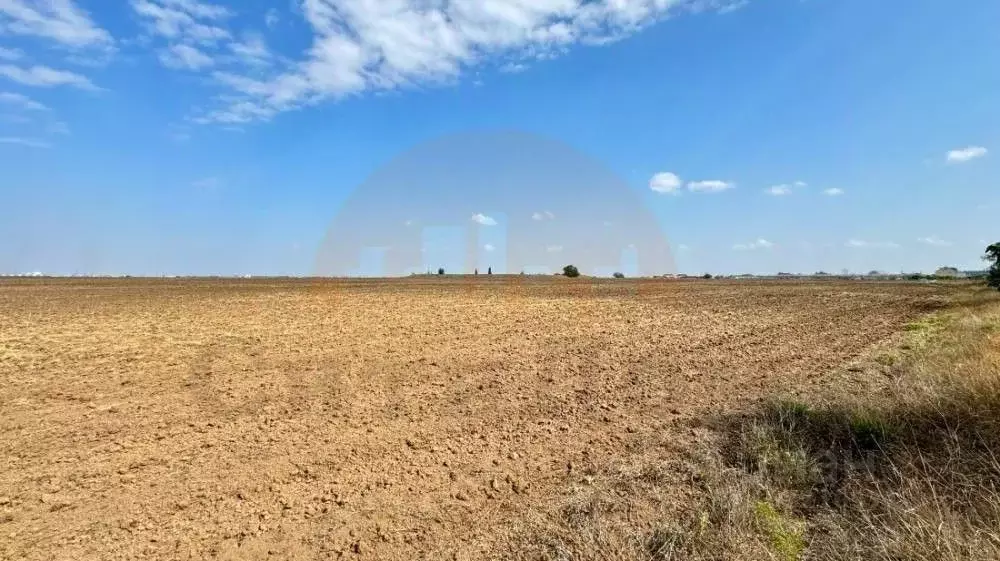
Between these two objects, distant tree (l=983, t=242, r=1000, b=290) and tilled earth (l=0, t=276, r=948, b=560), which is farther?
distant tree (l=983, t=242, r=1000, b=290)

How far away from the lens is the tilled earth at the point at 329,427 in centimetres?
468

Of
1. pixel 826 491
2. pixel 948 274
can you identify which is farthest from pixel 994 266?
pixel 948 274

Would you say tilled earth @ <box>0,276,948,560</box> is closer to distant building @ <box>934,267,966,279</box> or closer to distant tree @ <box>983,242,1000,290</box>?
distant tree @ <box>983,242,1000,290</box>

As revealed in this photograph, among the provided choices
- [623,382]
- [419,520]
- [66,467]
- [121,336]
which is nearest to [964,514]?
[419,520]

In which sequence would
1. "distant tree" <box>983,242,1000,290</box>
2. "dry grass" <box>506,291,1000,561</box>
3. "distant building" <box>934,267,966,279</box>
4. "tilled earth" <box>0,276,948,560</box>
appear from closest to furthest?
"dry grass" <box>506,291,1000,561</box> → "tilled earth" <box>0,276,948,560</box> → "distant tree" <box>983,242,1000,290</box> → "distant building" <box>934,267,966,279</box>

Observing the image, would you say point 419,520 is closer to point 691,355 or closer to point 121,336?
point 691,355

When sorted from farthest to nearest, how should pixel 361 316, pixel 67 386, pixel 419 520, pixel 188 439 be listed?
pixel 361 316 → pixel 67 386 → pixel 188 439 → pixel 419 520

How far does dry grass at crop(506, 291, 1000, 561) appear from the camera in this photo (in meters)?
4.00

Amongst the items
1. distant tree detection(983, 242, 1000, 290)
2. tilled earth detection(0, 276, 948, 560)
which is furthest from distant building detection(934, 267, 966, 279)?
tilled earth detection(0, 276, 948, 560)

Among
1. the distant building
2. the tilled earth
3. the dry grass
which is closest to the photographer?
the dry grass

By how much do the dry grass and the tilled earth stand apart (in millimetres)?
699

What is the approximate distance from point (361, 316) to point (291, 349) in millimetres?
8850

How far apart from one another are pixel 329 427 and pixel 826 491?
6.54 m

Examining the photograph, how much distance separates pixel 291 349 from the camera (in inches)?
536
